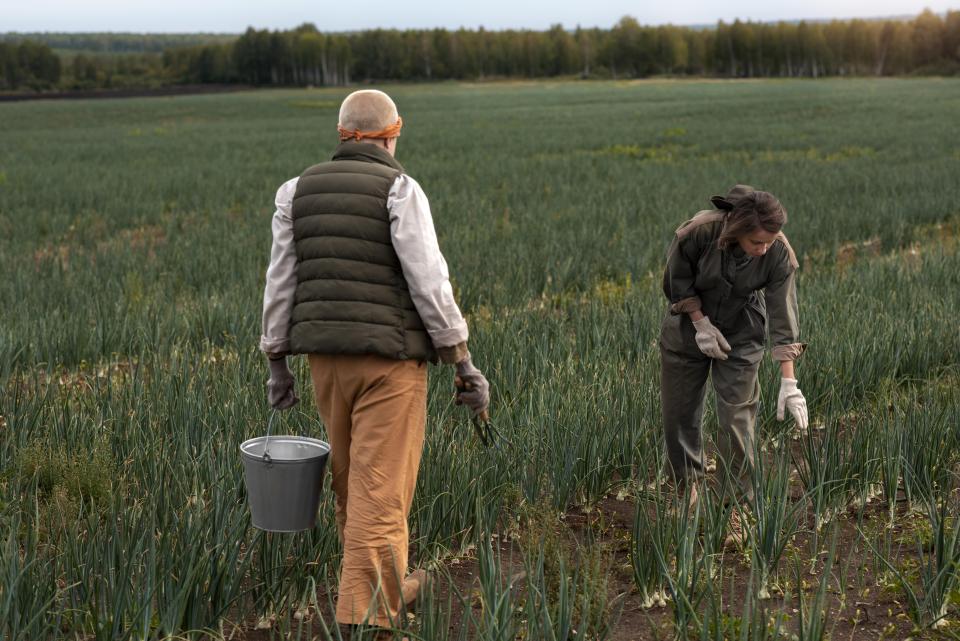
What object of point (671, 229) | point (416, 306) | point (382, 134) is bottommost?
point (671, 229)

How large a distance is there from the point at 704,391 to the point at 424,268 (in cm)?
161

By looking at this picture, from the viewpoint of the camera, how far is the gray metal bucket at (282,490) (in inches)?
114

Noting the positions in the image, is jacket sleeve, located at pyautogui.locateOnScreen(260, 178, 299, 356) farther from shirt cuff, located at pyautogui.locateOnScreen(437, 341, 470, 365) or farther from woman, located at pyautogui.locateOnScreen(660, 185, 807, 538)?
woman, located at pyautogui.locateOnScreen(660, 185, 807, 538)

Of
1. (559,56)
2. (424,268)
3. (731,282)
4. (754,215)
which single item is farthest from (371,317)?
(559,56)

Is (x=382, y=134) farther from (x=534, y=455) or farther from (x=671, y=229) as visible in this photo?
(x=671, y=229)

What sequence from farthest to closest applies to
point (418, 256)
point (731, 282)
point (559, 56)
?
point (559, 56) → point (731, 282) → point (418, 256)

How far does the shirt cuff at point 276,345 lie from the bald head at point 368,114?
2.13 ft

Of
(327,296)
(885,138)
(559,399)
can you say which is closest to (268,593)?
(327,296)

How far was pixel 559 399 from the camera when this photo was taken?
14.6ft

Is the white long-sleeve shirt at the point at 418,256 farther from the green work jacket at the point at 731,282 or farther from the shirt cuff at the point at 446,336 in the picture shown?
A: the green work jacket at the point at 731,282

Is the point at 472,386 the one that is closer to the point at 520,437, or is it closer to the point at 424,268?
the point at 424,268

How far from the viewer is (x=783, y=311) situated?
379cm

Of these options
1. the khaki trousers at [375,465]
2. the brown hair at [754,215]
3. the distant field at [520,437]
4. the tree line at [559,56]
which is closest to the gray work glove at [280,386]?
the khaki trousers at [375,465]

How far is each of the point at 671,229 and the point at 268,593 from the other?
8.31 metres
